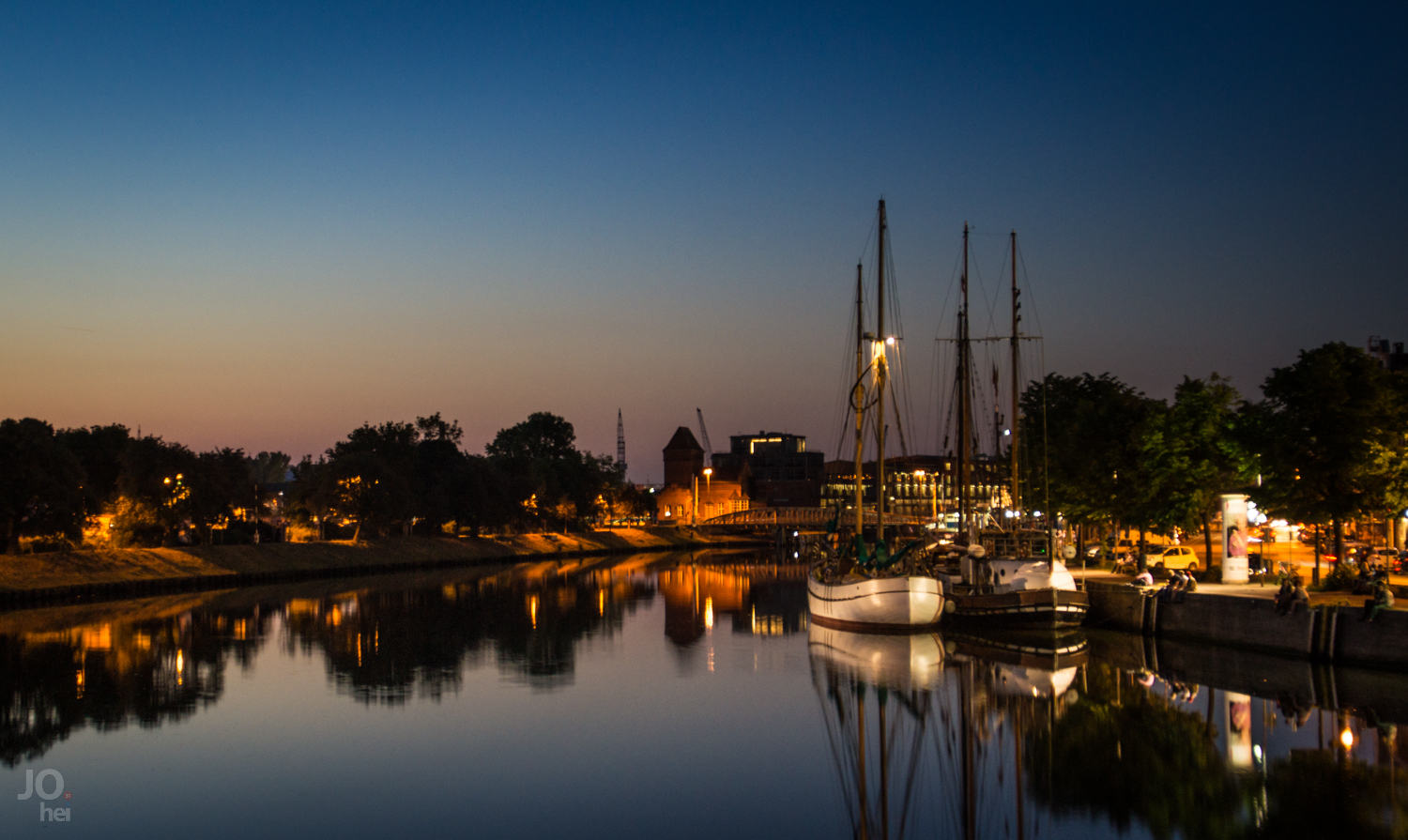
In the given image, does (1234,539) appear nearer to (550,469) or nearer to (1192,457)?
(1192,457)

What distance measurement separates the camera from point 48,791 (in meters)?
21.0

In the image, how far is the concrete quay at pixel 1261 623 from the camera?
2952cm

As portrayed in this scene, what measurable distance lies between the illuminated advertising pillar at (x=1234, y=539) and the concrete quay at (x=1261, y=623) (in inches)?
25.7

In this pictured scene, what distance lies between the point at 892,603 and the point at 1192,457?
1750 centimetres

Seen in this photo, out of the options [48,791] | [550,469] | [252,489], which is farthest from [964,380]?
[550,469]


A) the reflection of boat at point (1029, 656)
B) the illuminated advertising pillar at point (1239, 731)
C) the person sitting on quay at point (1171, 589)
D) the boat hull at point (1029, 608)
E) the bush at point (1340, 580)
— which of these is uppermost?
the bush at point (1340, 580)

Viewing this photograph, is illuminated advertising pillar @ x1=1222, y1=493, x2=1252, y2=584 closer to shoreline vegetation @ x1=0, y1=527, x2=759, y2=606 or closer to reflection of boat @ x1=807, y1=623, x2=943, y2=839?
reflection of boat @ x1=807, y1=623, x2=943, y2=839

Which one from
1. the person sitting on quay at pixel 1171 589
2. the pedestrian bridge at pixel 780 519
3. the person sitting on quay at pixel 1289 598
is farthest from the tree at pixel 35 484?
the pedestrian bridge at pixel 780 519

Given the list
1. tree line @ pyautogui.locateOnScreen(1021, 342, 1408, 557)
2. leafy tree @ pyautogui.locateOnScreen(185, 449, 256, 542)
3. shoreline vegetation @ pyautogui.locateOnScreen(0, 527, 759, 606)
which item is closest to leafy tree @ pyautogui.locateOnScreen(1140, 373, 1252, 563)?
tree line @ pyautogui.locateOnScreen(1021, 342, 1408, 557)

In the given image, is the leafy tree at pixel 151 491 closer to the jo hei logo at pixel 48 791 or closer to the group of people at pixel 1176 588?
the jo hei logo at pixel 48 791

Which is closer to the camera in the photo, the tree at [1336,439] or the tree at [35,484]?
the tree at [1336,439]

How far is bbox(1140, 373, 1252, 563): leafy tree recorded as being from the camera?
4884 cm

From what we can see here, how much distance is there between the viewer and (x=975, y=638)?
4150 centimetres

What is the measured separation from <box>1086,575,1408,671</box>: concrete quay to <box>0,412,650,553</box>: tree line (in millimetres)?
55048
